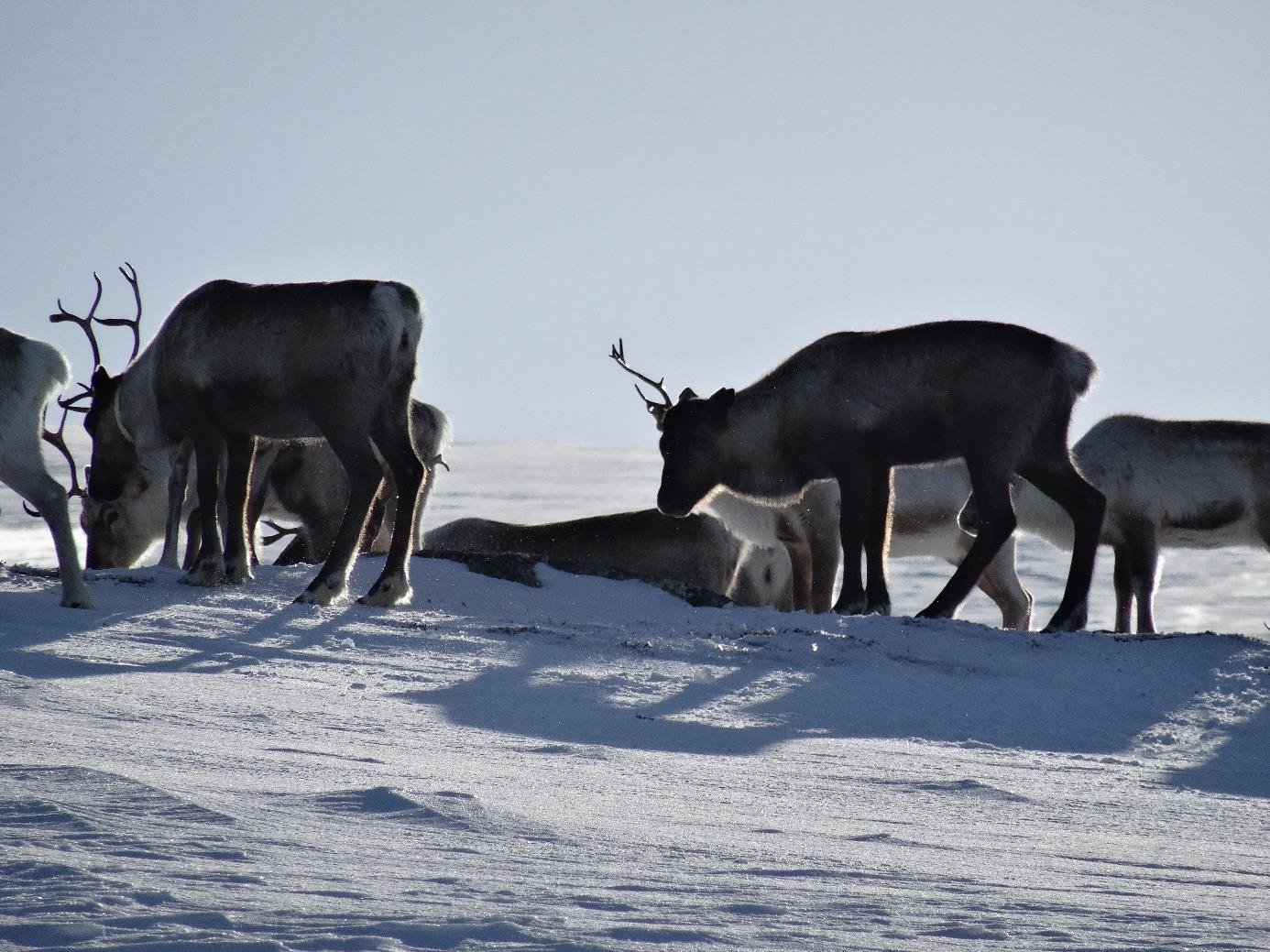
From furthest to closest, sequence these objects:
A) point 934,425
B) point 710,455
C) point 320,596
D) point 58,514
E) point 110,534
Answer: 1. point 110,534
2. point 710,455
3. point 934,425
4. point 320,596
5. point 58,514

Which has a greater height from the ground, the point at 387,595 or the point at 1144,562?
the point at 1144,562

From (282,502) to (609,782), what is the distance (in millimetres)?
9009

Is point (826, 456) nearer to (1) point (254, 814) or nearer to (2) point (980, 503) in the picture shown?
(2) point (980, 503)

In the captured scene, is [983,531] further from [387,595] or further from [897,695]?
[387,595]

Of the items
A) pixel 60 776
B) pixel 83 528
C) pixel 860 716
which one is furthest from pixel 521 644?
pixel 83 528

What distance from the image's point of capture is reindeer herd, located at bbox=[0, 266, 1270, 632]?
326 inches

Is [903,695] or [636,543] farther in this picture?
[636,543]

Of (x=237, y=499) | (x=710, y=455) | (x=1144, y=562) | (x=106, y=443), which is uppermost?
(x=710, y=455)

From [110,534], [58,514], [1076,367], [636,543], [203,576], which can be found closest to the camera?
[58,514]

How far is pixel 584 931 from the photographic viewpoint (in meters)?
2.58

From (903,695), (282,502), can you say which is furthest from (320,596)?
(282,502)

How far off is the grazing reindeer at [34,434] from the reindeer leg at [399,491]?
5.32 ft

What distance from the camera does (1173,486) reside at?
39.0 feet

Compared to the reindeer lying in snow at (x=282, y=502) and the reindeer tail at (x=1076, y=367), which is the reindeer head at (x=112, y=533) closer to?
the reindeer lying in snow at (x=282, y=502)
